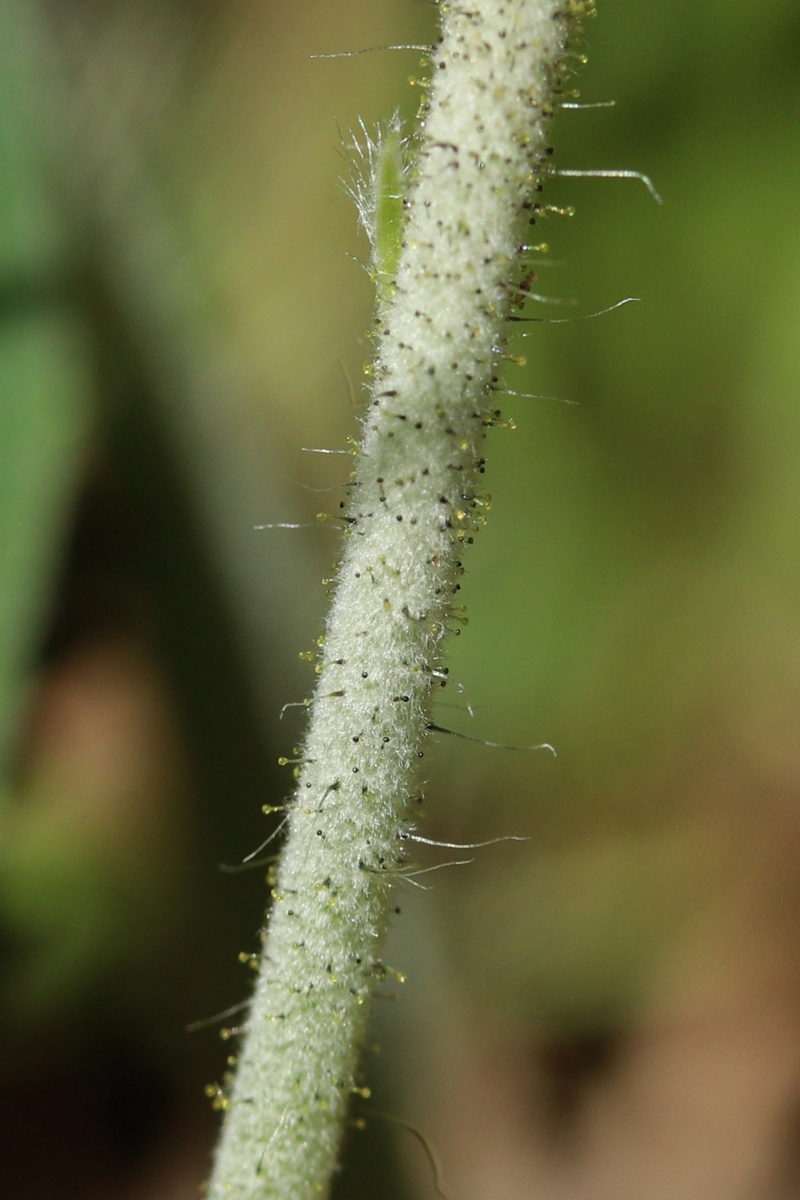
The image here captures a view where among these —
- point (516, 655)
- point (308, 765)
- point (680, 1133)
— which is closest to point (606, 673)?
point (516, 655)

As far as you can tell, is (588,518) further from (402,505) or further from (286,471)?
(402,505)

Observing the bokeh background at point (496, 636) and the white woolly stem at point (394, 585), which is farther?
the bokeh background at point (496, 636)

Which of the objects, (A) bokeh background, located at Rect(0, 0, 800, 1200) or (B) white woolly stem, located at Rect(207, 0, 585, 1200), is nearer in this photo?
(B) white woolly stem, located at Rect(207, 0, 585, 1200)

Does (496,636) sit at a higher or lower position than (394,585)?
lower

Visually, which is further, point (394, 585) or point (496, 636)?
point (496, 636)
